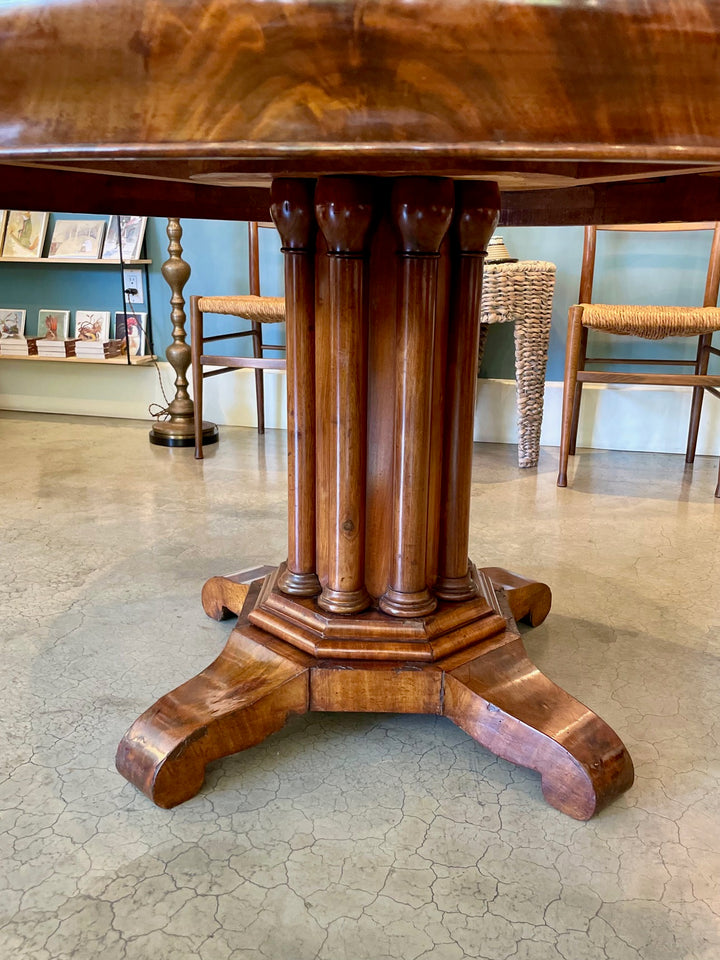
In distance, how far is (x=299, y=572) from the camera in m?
1.02

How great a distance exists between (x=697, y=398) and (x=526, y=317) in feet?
2.06

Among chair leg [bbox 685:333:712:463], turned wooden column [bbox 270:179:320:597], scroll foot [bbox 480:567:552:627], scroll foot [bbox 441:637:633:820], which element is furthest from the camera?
chair leg [bbox 685:333:712:463]

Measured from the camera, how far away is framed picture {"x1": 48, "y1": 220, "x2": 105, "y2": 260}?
296 cm

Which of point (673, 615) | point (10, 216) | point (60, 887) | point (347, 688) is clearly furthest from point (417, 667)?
point (10, 216)

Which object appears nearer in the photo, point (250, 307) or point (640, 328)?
point (640, 328)

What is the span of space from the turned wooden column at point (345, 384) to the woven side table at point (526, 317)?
1.40 m

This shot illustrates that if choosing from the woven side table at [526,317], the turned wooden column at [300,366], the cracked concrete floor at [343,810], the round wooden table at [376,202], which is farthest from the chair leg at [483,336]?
the turned wooden column at [300,366]

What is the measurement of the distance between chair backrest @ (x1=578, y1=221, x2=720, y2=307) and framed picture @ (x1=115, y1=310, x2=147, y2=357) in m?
1.66

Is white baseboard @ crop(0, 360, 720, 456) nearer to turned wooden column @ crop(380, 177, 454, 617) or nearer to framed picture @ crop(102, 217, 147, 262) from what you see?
framed picture @ crop(102, 217, 147, 262)

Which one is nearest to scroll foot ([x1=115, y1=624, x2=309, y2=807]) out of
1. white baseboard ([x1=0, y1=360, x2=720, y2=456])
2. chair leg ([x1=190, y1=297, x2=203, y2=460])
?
chair leg ([x1=190, y1=297, x2=203, y2=460])

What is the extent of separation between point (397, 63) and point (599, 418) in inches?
96.4

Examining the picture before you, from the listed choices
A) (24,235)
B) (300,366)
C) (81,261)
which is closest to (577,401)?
(300,366)

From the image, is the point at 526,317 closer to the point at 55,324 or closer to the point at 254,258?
the point at 254,258

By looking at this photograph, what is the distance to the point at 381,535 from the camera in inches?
38.2
